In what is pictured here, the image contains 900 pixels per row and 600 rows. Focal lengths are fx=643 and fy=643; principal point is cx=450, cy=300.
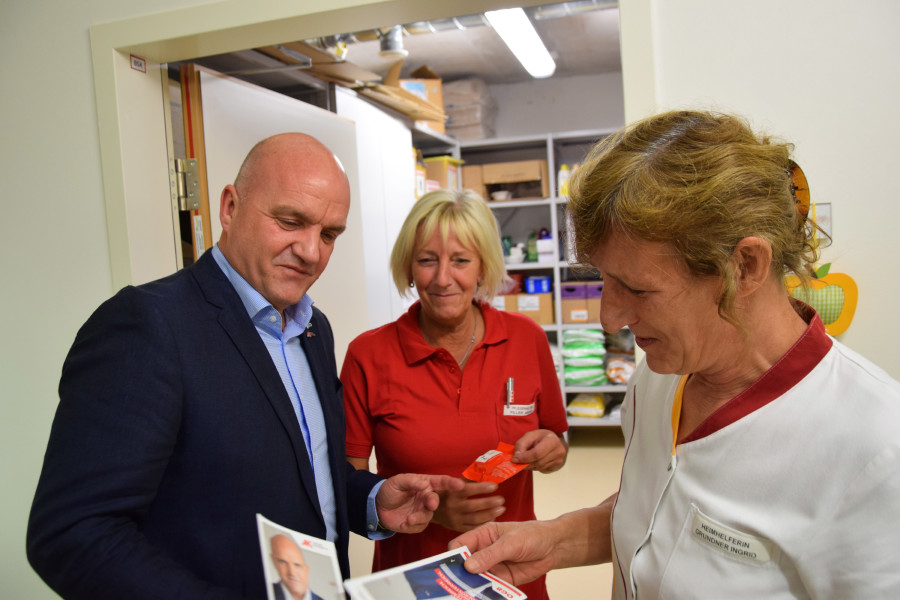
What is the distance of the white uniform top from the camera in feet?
2.79

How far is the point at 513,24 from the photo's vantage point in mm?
3639

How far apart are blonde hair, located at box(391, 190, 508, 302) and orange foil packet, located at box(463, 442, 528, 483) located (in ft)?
2.01

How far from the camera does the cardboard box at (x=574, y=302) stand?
5383mm

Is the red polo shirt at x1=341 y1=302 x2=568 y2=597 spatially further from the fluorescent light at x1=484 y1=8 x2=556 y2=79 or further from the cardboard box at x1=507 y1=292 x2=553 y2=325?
the cardboard box at x1=507 y1=292 x2=553 y2=325

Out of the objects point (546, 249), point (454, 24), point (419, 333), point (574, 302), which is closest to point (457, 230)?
point (419, 333)

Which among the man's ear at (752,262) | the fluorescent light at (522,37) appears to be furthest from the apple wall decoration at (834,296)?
the fluorescent light at (522,37)

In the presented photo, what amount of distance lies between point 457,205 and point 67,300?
1342 mm

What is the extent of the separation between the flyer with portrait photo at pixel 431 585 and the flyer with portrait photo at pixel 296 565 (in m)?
0.07

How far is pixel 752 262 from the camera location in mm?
969

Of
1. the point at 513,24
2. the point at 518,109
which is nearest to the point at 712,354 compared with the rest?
the point at 513,24

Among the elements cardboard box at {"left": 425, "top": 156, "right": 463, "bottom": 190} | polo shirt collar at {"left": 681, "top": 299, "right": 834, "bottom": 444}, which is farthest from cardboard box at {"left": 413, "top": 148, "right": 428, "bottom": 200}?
polo shirt collar at {"left": 681, "top": 299, "right": 834, "bottom": 444}

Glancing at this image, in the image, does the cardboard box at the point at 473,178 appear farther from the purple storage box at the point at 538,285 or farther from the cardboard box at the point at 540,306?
the cardboard box at the point at 540,306

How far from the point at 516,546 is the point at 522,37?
3365 mm

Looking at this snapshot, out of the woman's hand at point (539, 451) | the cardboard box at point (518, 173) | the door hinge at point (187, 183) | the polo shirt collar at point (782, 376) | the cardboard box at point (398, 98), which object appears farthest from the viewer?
the cardboard box at point (518, 173)
